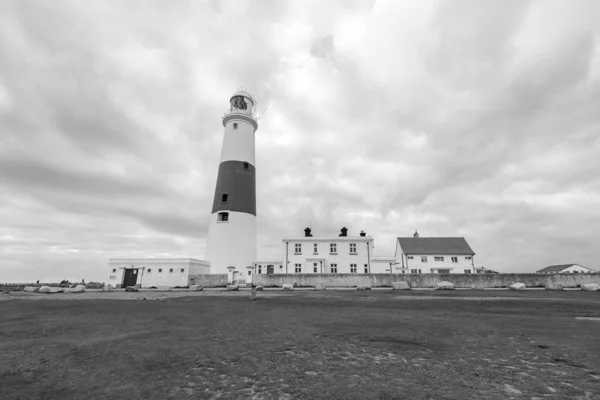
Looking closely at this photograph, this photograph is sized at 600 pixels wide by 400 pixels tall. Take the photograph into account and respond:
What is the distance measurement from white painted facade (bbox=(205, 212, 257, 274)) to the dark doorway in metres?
8.48

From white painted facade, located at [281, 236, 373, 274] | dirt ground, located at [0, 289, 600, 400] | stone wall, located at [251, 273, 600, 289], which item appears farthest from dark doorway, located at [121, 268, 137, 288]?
dirt ground, located at [0, 289, 600, 400]

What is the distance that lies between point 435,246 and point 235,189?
33431 mm

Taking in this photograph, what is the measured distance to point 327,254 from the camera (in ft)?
144

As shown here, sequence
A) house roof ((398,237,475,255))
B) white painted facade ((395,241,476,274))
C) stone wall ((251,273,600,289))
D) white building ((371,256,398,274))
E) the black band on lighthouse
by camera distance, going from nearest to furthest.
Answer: stone wall ((251,273,600,289))
the black band on lighthouse
white building ((371,256,398,274))
white painted facade ((395,241,476,274))
house roof ((398,237,475,255))

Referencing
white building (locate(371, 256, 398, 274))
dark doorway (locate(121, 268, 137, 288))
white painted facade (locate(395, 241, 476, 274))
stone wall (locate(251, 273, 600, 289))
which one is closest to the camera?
stone wall (locate(251, 273, 600, 289))

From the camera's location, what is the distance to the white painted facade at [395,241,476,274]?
48344 mm

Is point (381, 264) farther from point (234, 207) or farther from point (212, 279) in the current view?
point (212, 279)

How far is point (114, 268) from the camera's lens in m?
36.7

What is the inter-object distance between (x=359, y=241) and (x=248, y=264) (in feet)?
53.0

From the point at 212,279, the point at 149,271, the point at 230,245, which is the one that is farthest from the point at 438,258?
the point at 149,271

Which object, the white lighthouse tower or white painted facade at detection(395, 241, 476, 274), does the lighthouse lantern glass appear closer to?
the white lighthouse tower

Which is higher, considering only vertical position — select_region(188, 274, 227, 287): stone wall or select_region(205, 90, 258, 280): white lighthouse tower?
select_region(205, 90, 258, 280): white lighthouse tower

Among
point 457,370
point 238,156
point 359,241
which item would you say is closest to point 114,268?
point 238,156

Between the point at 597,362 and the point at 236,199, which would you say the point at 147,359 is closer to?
the point at 597,362
